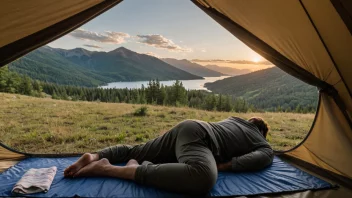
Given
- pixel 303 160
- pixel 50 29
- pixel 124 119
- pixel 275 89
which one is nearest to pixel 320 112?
pixel 303 160

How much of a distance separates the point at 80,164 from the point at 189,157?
1.00 metres

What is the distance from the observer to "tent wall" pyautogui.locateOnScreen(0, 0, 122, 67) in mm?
2158

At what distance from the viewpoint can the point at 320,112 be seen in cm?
267

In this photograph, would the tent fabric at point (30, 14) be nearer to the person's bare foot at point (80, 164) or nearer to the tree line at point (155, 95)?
the person's bare foot at point (80, 164)

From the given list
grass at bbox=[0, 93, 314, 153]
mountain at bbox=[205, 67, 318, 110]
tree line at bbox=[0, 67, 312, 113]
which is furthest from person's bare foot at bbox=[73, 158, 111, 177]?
mountain at bbox=[205, 67, 318, 110]

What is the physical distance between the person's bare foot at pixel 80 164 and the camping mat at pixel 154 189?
0.19 feet

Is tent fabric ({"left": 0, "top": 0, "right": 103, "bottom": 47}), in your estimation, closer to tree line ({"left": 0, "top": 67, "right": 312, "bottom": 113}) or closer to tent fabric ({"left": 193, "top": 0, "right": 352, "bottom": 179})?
tent fabric ({"left": 193, "top": 0, "right": 352, "bottom": 179})

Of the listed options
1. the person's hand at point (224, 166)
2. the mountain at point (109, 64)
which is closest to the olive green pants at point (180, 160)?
the person's hand at point (224, 166)

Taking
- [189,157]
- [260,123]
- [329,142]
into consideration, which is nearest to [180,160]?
[189,157]

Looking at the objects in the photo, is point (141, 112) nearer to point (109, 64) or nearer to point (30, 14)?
point (30, 14)

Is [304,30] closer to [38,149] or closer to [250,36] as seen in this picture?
[250,36]

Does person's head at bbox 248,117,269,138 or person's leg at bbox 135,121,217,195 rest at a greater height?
person's head at bbox 248,117,269,138

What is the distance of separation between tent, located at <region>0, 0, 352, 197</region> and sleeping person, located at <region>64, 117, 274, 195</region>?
626mm

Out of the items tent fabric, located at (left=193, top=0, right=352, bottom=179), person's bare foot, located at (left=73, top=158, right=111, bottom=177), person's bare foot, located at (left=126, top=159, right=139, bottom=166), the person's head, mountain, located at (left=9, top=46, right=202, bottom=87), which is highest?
mountain, located at (left=9, top=46, right=202, bottom=87)
